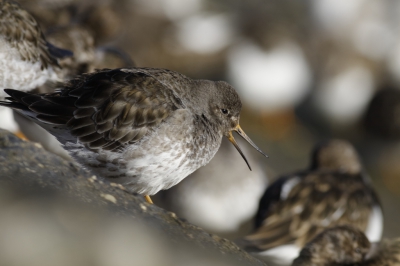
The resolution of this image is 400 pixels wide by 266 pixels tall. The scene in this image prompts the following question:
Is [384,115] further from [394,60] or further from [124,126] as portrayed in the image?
[124,126]

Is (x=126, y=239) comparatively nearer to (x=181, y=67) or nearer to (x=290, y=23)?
(x=181, y=67)

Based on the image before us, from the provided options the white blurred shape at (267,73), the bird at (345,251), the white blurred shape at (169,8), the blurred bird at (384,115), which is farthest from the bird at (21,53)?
the blurred bird at (384,115)

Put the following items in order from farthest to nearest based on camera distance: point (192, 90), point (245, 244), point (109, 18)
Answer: point (109, 18) → point (245, 244) → point (192, 90)

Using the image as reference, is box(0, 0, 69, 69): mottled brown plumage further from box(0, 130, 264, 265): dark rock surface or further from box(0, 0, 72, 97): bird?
box(0, 130, 264, 265): dark rock surface

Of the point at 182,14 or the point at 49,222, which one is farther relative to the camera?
the point at 182,14

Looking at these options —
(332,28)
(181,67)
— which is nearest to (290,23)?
(332,28)

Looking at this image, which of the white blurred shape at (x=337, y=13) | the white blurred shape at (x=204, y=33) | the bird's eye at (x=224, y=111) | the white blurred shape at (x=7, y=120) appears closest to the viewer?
the bird's eye at (x=224, y=111)

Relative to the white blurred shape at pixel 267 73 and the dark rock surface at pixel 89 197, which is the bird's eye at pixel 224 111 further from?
the white blurred shape at pixel 267 73
